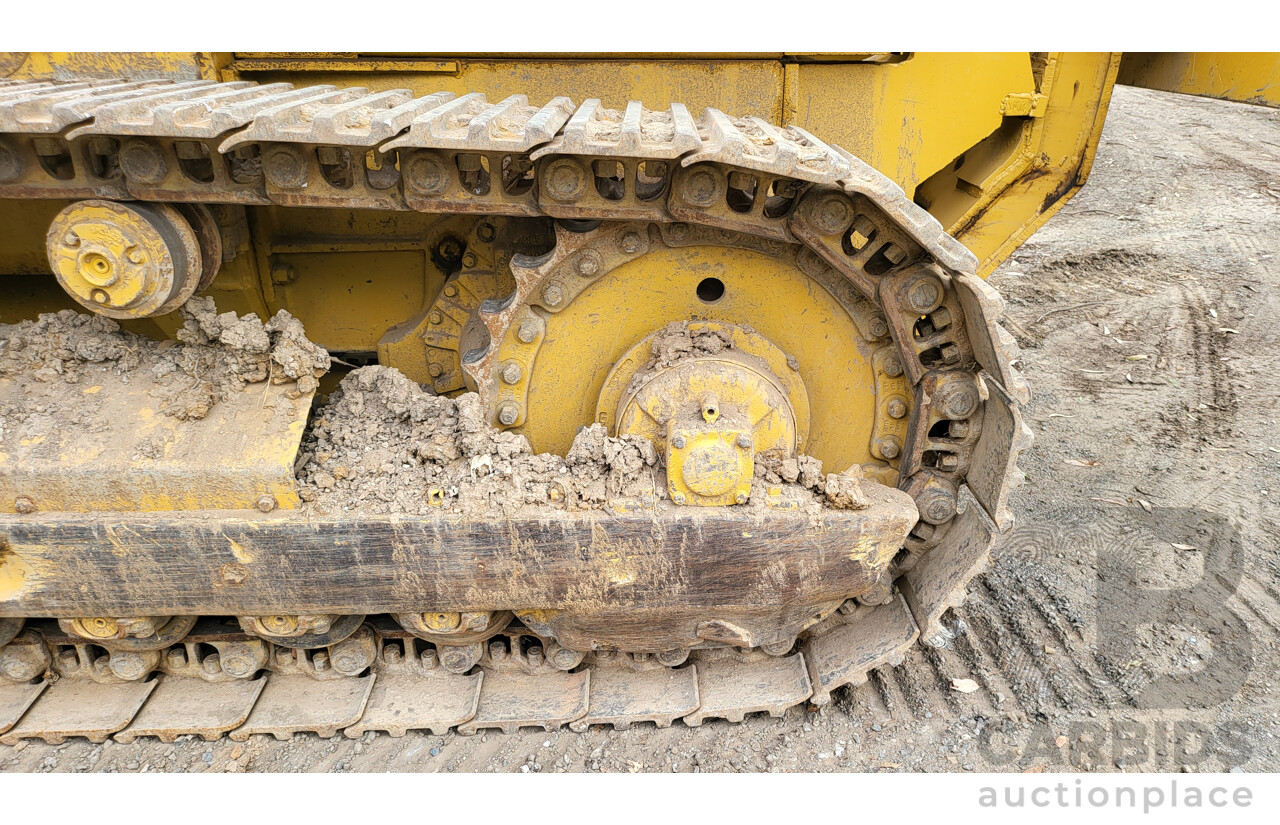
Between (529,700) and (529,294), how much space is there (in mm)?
1302

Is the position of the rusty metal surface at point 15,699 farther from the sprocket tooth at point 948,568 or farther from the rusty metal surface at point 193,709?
the sprocket tooth at point 948,568

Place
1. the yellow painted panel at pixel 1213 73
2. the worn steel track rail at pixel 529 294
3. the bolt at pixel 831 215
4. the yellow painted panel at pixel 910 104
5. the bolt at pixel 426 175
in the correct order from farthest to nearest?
the yellow painted panel at pixel 910 104, the yellow painted panel at pixel 1213 73, the bolt at pixel 831 215, the bolt at pixel 426 175, the worn steel track rail at pixel 529 294

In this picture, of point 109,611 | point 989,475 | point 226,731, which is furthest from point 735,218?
point 226,731

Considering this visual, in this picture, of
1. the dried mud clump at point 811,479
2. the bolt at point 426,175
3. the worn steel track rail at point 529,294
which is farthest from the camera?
the dried mud clump at point 811,479

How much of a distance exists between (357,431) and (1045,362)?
4.21m

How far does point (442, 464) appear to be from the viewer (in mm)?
2307

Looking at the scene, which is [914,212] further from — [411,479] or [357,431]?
[357,431]

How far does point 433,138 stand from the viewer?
5.77 feet

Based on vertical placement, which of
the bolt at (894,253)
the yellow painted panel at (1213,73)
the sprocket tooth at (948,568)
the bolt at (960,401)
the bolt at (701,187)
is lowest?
the sprocket tooth at (948,568)

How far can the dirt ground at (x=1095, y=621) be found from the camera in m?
2.49

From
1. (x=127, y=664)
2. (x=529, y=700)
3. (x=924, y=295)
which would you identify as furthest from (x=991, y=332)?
(x=127, y=664)

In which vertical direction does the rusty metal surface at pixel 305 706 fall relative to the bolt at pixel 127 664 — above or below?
below

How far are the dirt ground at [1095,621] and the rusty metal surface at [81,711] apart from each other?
6 centimetres

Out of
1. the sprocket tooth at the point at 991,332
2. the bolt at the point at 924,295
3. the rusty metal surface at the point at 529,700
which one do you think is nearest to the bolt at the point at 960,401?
the sprocket tooth at the point at 991,332
